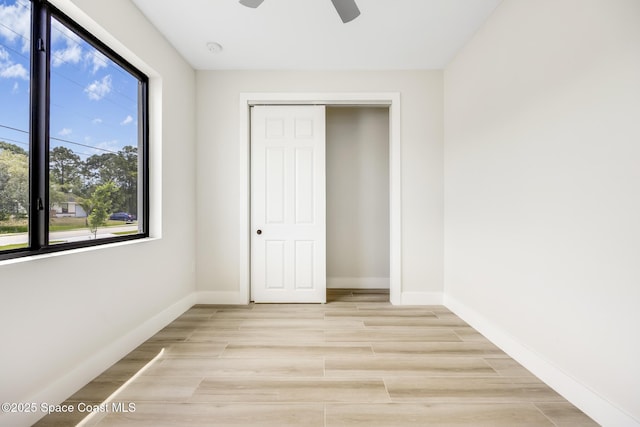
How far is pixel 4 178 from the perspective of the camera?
153 cm

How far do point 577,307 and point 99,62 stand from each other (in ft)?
11.5

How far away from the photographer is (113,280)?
84.9 inches

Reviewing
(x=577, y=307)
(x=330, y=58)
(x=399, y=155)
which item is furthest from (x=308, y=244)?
(x=577, y=307)

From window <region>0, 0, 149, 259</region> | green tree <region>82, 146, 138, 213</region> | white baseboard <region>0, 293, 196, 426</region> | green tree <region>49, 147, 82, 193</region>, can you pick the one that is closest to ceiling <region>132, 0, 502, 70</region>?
window <region>0, 0, 149, 259</region>

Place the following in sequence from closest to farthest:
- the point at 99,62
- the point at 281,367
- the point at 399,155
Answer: the point at 281,367, the point at 99,62, the point at 399,155

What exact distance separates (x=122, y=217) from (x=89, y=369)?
1.12 metres

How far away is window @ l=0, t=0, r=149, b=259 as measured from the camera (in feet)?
5.19

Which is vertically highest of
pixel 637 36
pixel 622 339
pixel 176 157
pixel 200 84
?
pixel 200 84

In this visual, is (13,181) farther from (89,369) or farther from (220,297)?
(220,297)

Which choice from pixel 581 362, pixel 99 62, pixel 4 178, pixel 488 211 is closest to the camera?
pixel 4 178

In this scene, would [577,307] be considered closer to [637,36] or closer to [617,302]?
[617,302]

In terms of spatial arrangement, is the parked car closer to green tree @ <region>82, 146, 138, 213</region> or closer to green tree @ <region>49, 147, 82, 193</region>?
green tree @ <region>82, 146, 138, 213</region>

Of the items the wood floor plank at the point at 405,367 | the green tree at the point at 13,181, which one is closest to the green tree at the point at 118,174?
the green tree at the point at 13,181

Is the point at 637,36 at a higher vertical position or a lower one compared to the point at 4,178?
higher
